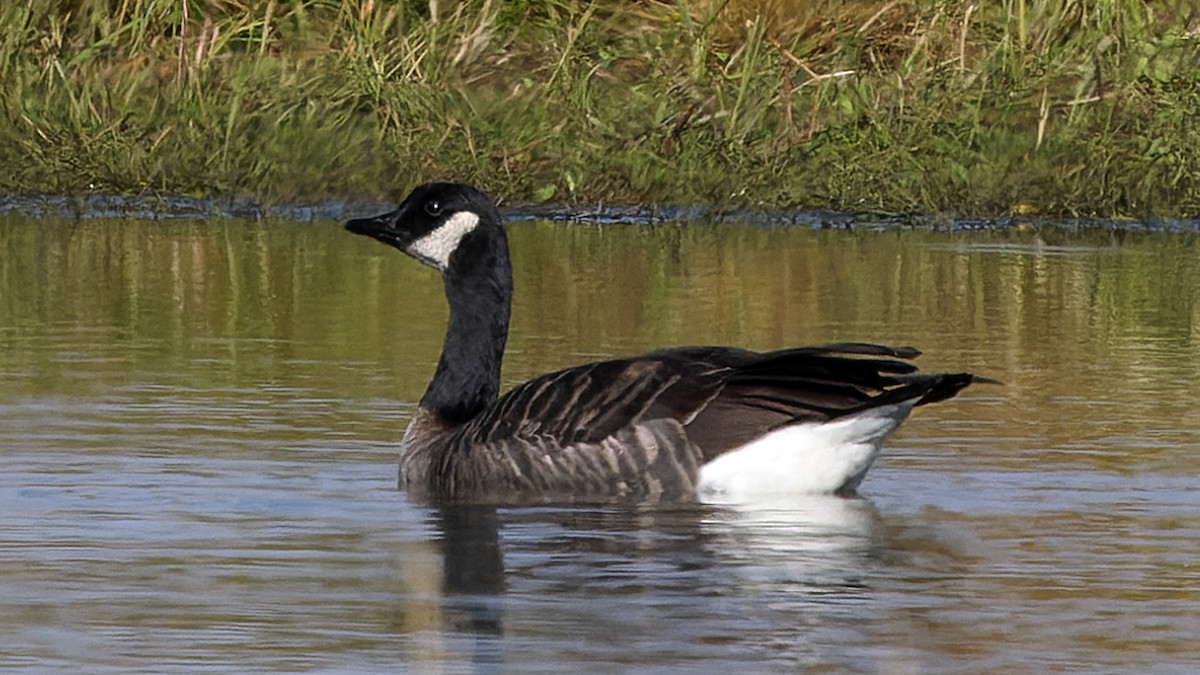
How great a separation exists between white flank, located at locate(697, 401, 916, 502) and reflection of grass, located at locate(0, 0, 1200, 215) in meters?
10.2

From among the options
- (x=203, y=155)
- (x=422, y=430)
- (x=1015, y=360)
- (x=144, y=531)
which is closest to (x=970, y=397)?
(x=1015, y=360)

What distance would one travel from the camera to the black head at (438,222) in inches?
391

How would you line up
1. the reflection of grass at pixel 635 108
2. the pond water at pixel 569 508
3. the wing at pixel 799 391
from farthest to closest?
the reflection of grass at pixel 635 108 → the wing at pixel 799 391 → the pond water at pixel 569 508

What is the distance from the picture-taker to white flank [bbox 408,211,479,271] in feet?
32.6

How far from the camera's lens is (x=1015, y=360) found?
40.3 ft

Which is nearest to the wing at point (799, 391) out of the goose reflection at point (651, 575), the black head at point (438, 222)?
the goose reflection at point (651, 575)

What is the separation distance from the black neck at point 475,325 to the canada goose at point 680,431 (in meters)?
0.53

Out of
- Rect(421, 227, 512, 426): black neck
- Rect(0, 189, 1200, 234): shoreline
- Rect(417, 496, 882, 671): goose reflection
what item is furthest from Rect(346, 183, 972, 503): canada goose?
Rect(0, 189, 1200, 234): shoreline

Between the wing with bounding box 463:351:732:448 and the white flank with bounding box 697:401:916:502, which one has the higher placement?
the wing with bounding box 463:351:732:448

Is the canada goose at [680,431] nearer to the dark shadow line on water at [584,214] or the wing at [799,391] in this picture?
the wing at [799,391]

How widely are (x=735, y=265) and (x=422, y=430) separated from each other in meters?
6.97

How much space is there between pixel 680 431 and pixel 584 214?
34.8ft

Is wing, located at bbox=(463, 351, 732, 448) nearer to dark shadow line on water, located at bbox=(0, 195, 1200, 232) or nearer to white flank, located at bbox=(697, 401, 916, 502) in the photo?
white flank, located at bbox=(697, 401, 916, 502)

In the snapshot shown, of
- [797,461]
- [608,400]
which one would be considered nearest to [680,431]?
[608,400]
